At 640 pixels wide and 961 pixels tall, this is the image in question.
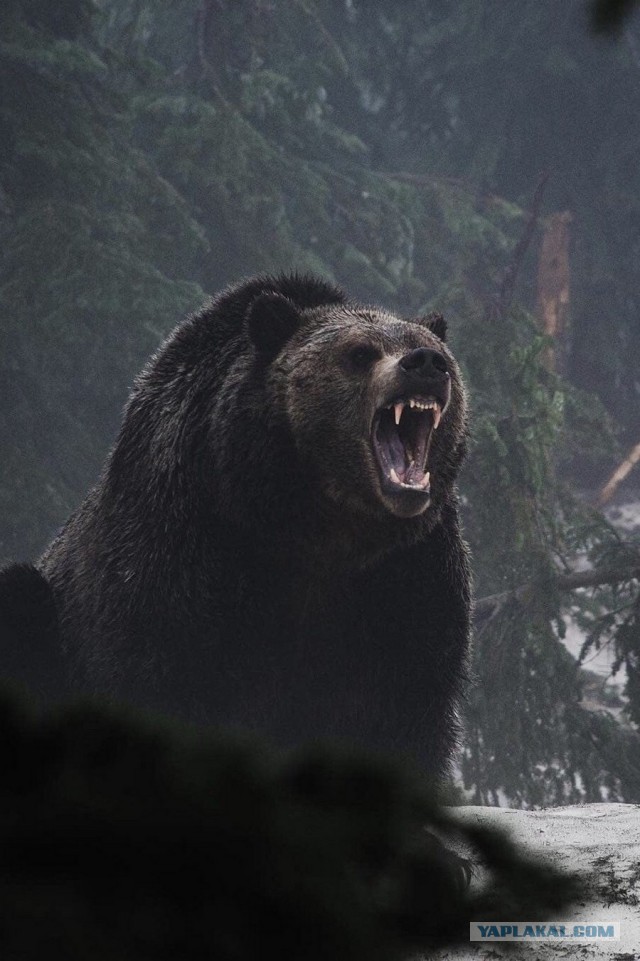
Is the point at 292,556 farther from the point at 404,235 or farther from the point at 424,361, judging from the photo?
the point at 404,235

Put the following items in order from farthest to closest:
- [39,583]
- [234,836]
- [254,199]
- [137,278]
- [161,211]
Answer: [254,199]
[161,211]
[137,278]
[39,583]
[234,836]

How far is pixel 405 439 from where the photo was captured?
3.54 metres

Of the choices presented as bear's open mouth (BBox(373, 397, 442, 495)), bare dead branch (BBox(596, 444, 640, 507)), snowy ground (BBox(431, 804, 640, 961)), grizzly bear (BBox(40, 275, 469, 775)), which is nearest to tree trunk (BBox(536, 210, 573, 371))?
bare dead branch (BBox(596, 444, 640, 507))

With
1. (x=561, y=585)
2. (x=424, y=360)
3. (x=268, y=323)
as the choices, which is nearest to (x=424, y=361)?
(x=424, y=360)

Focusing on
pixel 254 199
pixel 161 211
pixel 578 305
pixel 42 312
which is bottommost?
pixel 42 312

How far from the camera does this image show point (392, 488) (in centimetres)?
335

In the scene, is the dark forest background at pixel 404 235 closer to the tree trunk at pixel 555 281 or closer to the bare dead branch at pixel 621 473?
the tree trunk at pixel 555 281

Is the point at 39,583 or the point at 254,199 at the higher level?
the point at 254,199

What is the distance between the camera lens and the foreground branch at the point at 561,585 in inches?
313

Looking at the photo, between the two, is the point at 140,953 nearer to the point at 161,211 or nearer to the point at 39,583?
the point at 39,583

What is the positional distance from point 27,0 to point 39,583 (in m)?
8.36

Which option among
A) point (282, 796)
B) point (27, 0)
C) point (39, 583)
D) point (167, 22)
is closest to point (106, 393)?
point (27, 0)

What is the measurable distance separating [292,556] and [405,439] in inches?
22.1

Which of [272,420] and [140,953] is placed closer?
[140,953]
